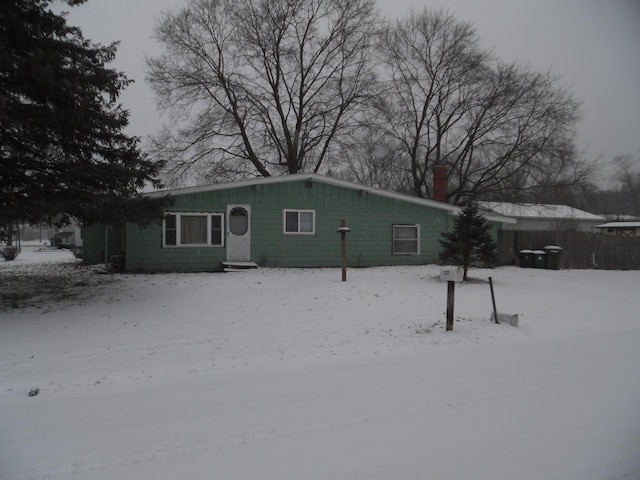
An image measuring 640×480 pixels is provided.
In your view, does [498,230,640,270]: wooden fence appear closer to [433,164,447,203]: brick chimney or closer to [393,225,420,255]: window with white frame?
[433,164,447,203]: brick chimney

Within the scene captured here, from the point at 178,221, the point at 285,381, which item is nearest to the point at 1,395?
the point at 285,381

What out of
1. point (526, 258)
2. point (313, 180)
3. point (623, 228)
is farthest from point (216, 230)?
point (623, 228)

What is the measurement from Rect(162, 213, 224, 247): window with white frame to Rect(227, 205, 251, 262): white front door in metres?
0.31

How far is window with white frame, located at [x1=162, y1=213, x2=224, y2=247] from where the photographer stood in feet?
43.4

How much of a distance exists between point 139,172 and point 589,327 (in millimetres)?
9236

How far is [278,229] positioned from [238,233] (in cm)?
145

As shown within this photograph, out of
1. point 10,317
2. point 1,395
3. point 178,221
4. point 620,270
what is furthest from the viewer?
point 620,270

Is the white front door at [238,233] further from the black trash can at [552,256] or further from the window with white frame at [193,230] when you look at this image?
the black trash can at [552,256]

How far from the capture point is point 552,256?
55.0 ft

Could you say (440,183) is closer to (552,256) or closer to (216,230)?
(552,256)

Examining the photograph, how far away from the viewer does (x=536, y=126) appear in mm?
20406

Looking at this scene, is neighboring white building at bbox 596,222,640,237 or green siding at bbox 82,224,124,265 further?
neighboring white building at bbox 596,222,640,237

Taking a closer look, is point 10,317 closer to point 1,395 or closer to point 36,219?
point 36,219

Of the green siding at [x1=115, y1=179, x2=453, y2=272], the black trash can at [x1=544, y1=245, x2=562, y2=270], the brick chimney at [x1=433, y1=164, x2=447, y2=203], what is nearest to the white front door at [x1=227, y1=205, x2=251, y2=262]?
the green siding at [x1=115, y1=179, x2=453, y2=272]
